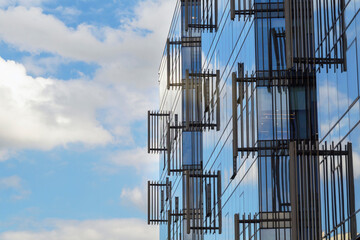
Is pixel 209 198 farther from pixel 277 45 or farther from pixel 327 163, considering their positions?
pixel 327 163

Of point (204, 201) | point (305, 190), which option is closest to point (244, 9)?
point (305, 190)

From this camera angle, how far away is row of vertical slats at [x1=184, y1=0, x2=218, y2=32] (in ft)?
154

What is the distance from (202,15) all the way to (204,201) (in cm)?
1001

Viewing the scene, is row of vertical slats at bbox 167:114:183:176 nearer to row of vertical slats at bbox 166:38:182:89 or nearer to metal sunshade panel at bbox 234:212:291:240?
row of vertical slats at bbox 166:38:182:89

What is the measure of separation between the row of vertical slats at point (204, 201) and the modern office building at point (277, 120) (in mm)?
100

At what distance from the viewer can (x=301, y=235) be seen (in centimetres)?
3061

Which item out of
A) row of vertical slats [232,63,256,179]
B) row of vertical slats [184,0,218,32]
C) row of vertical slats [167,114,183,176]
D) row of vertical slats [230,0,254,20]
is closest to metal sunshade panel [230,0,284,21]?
row of vertical slats [230,0,254,20]

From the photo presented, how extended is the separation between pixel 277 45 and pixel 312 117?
4.06 metres

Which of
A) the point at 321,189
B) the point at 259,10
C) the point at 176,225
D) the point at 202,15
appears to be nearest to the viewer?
the point at 321,189

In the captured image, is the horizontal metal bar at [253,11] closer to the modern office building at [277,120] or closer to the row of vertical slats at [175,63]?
the modern office building at [277,120]

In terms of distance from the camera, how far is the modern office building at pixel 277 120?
87.8 feet

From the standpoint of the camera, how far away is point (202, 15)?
168ft

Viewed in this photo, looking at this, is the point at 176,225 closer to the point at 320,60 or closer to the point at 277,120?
the point at 277,120

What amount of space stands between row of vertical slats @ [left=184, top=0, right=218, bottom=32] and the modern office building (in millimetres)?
62
